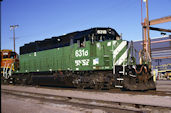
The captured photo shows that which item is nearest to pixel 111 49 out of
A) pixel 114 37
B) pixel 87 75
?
pixel 114 37

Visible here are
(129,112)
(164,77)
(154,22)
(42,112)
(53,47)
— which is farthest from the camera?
(164,77)

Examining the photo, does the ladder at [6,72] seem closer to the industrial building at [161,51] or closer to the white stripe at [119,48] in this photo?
the white stripe at [119,48]

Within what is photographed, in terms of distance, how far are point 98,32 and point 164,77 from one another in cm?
1689

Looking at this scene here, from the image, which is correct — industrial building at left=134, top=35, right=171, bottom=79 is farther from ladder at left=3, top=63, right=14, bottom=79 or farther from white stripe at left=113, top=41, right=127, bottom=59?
ladder at left=3, top=63, right=14, bottom=79

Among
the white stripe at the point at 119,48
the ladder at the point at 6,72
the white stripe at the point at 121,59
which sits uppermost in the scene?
the white stripe at the point at 119,48

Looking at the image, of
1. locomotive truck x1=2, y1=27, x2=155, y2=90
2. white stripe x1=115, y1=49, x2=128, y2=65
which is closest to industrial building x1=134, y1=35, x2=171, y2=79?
locomotive truck x1=2, y1=27, x2=155, y2=90

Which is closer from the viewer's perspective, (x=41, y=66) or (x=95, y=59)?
(x=95, y=59)

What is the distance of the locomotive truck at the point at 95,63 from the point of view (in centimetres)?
971

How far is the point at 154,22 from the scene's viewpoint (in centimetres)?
1823

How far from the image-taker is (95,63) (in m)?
10.6

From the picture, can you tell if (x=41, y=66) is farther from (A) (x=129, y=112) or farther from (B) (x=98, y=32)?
(A) (x=129, y=112)

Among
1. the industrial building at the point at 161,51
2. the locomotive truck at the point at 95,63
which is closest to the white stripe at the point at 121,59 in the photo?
the locomotive truck at the point at 95,63

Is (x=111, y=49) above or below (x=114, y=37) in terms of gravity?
below

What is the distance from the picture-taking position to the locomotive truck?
971 cm
